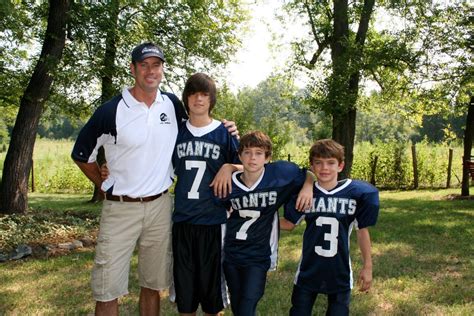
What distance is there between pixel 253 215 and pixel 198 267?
0.57m

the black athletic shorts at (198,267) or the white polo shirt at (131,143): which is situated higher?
the white polo shirt at (131,143)

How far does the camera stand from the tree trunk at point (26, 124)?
8.69 meters

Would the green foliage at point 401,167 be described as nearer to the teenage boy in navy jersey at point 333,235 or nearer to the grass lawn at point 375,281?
the grass lawn at point 375,281

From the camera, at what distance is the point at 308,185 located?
3.09 m

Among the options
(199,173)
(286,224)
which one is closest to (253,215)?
(286,224)

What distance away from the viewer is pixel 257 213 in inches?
124

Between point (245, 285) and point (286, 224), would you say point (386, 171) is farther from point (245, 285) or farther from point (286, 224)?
point (245, 285)

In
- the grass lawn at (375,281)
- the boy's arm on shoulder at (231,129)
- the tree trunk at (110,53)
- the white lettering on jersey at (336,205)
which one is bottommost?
the grass lawn at (375,281)

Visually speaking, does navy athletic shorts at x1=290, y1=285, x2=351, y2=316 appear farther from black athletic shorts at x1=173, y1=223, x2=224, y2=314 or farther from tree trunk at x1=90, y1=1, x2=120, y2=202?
tree trunk at x1=90, y1=1, x2=120, y2=202

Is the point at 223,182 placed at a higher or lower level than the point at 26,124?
lower

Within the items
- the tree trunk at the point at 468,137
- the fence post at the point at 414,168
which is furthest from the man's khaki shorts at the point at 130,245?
the fence post at the point at 414,168

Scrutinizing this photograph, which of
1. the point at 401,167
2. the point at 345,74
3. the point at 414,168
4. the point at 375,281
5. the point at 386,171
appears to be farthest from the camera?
the point at 386,171

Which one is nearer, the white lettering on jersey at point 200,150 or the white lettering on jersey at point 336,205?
the white lettering on jersey at point 336,205

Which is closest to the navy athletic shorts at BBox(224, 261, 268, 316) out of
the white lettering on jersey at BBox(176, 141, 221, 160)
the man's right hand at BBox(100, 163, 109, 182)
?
the white lettering on jersey at BBox(176, 141, 221, 160)
